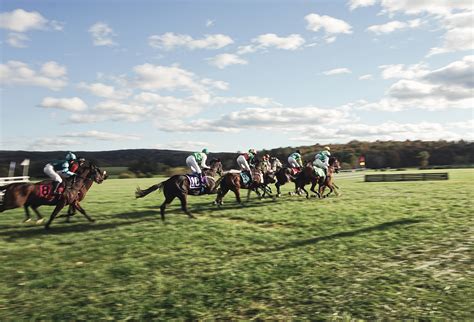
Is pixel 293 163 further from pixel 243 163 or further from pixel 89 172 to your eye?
pixel 89 172

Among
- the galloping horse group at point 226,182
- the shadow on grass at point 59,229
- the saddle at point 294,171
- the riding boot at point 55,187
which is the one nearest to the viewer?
the shadow on grass at point 59,229

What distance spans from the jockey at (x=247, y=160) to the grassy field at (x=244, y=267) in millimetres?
4243

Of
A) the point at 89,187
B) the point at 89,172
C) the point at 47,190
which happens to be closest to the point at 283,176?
the point at 89,172

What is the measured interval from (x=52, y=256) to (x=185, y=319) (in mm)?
5117

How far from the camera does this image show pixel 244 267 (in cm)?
821

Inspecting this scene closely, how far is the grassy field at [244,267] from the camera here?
6168 millimetres

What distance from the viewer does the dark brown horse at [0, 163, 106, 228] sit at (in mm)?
Result: 11789

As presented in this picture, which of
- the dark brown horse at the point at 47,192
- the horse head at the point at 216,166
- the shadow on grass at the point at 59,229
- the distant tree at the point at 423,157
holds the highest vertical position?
the distant tree at the point at 423,157

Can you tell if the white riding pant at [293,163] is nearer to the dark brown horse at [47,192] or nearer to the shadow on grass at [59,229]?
the shadow on grass at [59,229]

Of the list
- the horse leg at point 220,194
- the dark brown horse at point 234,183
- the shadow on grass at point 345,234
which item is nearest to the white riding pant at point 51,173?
the dark brown horse at point 234,183

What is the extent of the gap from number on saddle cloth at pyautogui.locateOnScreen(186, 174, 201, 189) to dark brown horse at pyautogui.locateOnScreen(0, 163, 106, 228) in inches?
136

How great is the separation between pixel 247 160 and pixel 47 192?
9582mm

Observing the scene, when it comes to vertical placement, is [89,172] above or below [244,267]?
above

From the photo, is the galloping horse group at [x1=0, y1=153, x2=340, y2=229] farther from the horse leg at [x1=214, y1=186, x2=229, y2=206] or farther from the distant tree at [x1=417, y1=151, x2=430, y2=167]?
the distant tree at [x1=417, y1=151, x2=430, y2=167]
